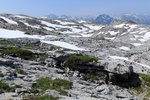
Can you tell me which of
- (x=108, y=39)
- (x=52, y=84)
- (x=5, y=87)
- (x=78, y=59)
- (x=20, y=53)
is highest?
(x=20, y=53)

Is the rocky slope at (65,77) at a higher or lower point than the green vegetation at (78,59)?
lower

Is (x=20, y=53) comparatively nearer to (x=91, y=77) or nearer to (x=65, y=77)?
(x=91, y=77)

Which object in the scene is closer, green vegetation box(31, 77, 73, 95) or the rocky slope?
Answer: the rocky slope

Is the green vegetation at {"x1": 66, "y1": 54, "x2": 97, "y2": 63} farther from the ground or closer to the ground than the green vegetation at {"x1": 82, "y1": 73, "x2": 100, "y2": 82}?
farther from the ground

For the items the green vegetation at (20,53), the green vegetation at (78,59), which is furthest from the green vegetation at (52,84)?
the green vegetation at (20,53)

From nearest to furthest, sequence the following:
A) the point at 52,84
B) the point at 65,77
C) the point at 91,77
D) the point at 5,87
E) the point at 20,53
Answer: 1. the point at 5,87
2. the point at 52,84
3. the point at 65,77
4. the point at 91,77
5. the point at 20,53

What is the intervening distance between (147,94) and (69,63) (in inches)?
373

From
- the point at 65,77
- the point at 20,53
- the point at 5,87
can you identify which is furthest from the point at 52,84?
the point at 20,53

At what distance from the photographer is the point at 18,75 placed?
95.3 feet

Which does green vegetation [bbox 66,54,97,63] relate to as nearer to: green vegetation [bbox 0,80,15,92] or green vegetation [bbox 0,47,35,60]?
green vegetation [bbox 0,47,35,60]

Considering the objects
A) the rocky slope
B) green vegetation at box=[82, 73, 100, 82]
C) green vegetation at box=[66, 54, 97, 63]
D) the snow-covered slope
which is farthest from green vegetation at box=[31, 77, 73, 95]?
the snow-covered slope

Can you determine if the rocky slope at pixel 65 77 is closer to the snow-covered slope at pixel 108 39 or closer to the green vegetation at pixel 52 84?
the green vegetation at pixel 52 84

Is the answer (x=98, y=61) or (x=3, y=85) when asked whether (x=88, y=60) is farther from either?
(x=3, y=85)

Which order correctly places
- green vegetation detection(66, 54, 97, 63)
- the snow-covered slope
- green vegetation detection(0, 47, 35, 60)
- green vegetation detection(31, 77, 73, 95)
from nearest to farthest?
green vegetation detection(31, 77, 73, 95) → green vegetation detection(0, 47, 35, 60) → green vegetation detection(66, 54, 97, 63) → the snow-covered slope
